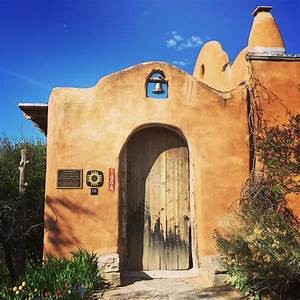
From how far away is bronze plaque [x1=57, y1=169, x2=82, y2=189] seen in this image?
7.52 m

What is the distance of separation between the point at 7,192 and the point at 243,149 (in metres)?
6.00

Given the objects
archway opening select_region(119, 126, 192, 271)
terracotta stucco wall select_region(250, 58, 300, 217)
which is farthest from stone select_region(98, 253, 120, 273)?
terracotta stucco wall select_region(250, 58, 300, 217)

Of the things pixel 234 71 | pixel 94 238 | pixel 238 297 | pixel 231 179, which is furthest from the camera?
pixel 234 71

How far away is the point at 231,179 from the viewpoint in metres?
7.85

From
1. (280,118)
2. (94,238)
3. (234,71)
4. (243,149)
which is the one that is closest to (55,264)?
(94,238)

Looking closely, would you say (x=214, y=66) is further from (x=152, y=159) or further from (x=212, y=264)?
(x=212, y=264)

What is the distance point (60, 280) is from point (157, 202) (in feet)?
8.06

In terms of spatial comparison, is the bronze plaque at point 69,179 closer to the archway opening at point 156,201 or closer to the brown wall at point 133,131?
the brown wall at point 133,131

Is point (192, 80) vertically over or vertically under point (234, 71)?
under

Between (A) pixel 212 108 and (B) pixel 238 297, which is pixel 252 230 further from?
(A) pixel 212 108

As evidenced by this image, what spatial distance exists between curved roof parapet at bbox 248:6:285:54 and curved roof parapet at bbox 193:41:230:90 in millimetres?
1091

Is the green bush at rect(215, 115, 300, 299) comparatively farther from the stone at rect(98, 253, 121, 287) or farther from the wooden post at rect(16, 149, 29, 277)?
the wooden post at rect(16, 149, 29, 277)

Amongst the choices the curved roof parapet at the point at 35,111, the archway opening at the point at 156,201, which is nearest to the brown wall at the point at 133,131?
the archway opening at the point at 156,201

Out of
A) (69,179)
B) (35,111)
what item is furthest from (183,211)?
(35,111)
